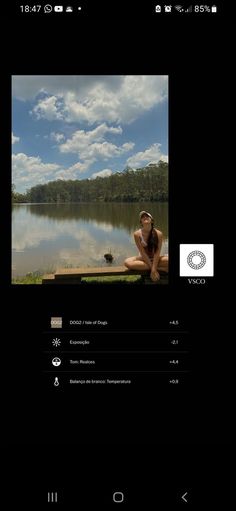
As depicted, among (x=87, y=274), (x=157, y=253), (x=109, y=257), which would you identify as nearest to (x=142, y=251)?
(x=157, y=253)

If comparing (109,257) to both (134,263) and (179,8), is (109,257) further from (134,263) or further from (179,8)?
(179,8)

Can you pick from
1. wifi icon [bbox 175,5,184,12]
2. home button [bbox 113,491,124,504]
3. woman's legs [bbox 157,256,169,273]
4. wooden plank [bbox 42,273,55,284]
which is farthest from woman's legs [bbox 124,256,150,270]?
wifi icon [bbox 175,5,184,12]

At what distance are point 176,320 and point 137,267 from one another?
39cm

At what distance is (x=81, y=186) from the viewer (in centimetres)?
228

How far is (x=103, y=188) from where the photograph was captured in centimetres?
230

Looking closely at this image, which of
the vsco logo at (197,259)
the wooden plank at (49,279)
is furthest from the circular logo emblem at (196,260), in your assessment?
the wooden plank at (49,279)

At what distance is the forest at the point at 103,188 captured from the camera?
7.37 ft

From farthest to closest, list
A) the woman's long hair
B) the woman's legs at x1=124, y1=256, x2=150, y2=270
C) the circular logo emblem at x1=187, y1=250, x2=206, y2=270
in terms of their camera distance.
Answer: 1. the woman's legs at x1=124, y1=256, x2=150, y2=270
2. the woman's long hair
3. the circular logo emblem at x1=187, y1=250, x2=206, y2=270

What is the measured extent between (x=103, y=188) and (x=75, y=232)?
28cm

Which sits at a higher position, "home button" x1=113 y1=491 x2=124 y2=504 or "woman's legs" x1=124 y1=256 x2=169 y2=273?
"woman's legs" x1=124 y1=256 x2=169 y2=273

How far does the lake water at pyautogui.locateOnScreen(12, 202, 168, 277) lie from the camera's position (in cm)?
224

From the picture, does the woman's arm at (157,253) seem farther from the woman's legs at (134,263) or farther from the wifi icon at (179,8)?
the wifi icon at (179,8)

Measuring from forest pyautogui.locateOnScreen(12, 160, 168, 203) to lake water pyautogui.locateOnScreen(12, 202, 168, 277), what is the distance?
4cm

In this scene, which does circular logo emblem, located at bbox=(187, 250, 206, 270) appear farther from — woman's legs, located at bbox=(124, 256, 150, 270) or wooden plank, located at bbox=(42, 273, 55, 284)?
wooden plank, located at bbox=(42, 273, 55, 284)
